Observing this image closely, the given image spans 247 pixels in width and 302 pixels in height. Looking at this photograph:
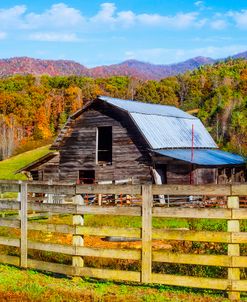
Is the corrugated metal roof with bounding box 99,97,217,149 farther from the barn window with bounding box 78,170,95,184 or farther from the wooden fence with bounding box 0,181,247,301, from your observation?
the wooden fence with bounding box 0,181,247,301

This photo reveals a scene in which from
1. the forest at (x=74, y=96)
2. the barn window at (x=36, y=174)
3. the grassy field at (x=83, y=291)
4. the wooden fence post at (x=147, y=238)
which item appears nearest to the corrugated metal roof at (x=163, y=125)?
the barn window at (x=36, y=174)

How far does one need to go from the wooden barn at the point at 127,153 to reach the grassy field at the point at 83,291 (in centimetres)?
2353

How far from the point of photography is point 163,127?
124 ft

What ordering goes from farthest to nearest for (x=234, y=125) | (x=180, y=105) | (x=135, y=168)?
(x=180, y=105) → (x=234, y=125) → (x=135, y=168)

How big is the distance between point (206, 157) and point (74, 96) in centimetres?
9601

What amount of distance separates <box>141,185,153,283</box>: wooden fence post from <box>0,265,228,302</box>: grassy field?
0.25m

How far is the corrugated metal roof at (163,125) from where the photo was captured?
35.0 meters

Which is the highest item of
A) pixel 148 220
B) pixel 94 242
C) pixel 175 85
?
pixel 175 85

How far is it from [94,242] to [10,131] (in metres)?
100

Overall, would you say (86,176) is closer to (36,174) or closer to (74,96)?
(36,174)

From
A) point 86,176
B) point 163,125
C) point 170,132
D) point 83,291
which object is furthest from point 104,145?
point 83,291

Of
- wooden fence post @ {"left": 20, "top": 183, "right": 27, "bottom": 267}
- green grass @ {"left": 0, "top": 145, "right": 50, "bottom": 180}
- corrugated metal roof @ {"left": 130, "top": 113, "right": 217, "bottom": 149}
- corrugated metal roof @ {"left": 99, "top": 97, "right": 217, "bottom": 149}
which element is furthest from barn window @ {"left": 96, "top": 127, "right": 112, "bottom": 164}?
green grass @ {"left": 0, "top": 145, "right": 50, "bottom": 180}

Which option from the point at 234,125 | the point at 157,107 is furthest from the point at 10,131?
the point at 157,107

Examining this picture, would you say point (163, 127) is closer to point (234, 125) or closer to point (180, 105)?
point (234, 125)
